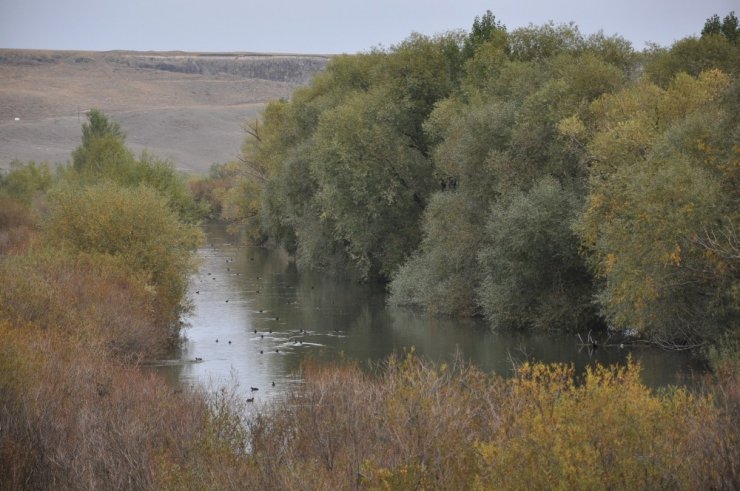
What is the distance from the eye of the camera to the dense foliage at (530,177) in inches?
1298

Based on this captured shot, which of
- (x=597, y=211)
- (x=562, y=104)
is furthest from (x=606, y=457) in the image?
(x=562, y=104)

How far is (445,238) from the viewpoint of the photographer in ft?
162

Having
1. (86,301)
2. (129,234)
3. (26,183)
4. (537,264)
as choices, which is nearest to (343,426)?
(86,301)

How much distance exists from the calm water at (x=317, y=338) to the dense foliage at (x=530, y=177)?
59.8 inches

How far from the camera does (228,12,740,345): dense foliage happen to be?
32969 mm

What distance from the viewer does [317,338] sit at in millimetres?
43781

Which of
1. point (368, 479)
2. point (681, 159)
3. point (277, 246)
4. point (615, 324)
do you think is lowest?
point (277, 246)

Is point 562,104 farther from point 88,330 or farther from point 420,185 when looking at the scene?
point 88,330

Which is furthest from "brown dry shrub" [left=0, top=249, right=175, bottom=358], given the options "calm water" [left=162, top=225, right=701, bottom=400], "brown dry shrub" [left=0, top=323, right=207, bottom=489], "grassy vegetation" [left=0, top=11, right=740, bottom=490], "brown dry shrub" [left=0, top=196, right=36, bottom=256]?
"brown dry shrub" [left=0, top=196, right=36, bottom=256]

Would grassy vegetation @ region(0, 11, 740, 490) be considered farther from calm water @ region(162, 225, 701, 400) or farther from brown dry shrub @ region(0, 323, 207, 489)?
calm water @ region(162, 225, 701, 400)

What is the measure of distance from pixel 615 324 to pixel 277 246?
4794cm

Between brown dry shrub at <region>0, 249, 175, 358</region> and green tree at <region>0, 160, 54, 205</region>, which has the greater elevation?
brown dry shrub at <region>0, 249, 175, 358</region>

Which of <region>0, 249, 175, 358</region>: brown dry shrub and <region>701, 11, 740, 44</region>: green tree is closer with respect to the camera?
<region>0, 249, 175, 358</region>: brown dry shrub

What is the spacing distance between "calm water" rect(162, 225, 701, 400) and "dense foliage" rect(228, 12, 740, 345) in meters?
1.52
